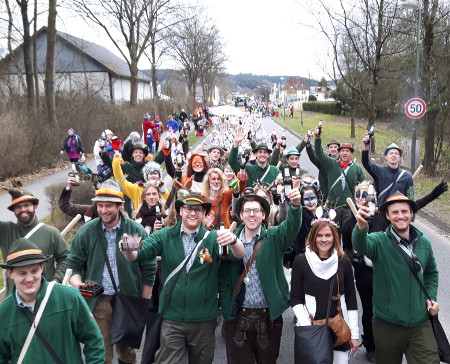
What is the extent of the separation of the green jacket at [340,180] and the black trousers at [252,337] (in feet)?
12.8

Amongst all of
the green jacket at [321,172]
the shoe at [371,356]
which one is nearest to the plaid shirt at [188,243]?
the shoe at [371,356]

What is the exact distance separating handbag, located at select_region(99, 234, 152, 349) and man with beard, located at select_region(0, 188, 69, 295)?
0.48m

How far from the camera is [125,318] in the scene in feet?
13.7

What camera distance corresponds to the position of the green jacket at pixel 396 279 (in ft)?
12.5

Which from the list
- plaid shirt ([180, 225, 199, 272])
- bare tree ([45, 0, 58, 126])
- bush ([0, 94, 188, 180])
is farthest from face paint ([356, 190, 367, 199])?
bare tree ([45, 0, 58, 126])

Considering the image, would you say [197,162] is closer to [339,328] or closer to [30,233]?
[30,233]

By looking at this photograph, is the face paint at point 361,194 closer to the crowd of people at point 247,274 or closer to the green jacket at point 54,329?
the crowd of people at point 247,274

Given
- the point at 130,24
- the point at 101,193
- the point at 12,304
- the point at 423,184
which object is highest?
the point at 130,24

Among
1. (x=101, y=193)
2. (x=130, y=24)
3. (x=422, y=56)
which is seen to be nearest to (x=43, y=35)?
(x=130, y=24)

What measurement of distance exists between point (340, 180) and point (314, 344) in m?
4.36

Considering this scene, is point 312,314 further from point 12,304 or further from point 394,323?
point 12,304

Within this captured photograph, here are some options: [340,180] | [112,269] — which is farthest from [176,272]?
[340,180]

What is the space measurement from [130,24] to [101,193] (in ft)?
97.7

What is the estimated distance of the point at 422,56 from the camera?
16.2 meters
